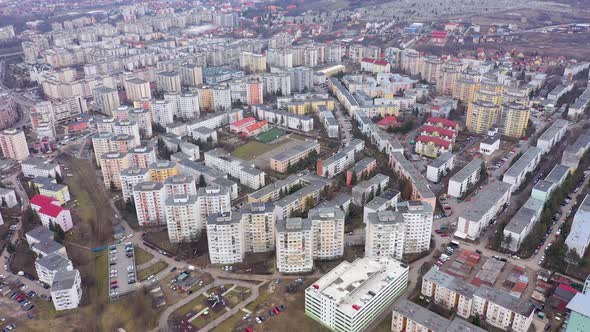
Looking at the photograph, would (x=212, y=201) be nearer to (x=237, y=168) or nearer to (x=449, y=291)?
(x=237, y=168)

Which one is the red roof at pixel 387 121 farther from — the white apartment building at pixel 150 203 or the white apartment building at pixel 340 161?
the white apartment building at pixel 150 203

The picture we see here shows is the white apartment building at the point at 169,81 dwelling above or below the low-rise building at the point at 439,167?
above

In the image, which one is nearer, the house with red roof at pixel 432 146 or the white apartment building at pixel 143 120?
the house with red roof at pixel 432 146

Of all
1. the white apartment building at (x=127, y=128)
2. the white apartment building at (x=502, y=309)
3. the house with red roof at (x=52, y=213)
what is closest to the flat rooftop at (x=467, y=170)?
the white apartment building at (x=502, y=309)

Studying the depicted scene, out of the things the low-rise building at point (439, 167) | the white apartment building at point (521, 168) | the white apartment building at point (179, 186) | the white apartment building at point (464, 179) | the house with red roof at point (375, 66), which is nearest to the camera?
the white apartment building at point (179, 186)

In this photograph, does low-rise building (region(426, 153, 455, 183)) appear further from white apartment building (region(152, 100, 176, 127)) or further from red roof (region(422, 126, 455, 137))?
white apartment building (region(152, 100, 176, 127))

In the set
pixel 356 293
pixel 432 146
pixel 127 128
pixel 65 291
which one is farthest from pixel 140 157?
pixel 432 146
